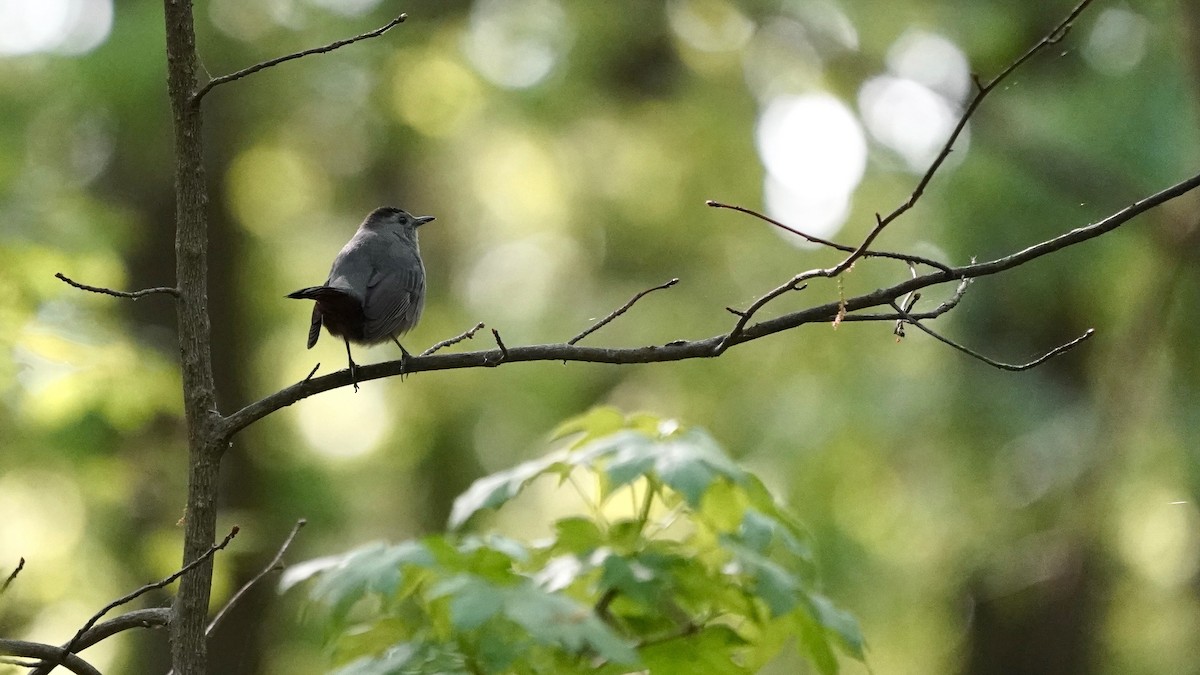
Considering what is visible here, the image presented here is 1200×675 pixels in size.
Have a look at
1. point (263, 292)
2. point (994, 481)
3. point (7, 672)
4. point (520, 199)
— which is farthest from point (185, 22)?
point (520, 199)

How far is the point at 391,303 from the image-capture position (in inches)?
109

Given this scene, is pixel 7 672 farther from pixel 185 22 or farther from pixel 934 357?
pixel 934 357

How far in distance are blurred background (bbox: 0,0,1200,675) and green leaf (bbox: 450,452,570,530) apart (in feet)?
3.91

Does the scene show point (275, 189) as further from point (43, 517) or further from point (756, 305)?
point (756, 305)

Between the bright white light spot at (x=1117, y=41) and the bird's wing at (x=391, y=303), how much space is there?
338 cm

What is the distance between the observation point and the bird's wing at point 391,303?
2.70 metres

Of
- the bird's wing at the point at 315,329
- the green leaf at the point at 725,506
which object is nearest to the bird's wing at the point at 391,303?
the bird's wing at the point at 315,329

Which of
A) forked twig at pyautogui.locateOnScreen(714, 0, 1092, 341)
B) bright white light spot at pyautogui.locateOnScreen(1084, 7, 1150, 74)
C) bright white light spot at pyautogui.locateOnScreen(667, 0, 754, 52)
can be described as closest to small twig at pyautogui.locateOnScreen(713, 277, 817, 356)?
forked twig at pyautogui.locateOnScreen(714, 0, 1092, 341)

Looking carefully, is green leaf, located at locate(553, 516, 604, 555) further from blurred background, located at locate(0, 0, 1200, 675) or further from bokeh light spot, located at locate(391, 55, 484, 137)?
bokeh light spot, located at locate(391, 55, 484, 137)

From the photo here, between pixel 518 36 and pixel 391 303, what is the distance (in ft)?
12.3

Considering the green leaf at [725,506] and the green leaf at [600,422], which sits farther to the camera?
the green leaf at [600,422]

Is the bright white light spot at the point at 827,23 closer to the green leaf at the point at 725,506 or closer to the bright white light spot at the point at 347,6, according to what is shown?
the bright white light spot at the point at 347,6

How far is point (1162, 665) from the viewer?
18.8ft

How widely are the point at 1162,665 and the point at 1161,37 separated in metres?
3.29
